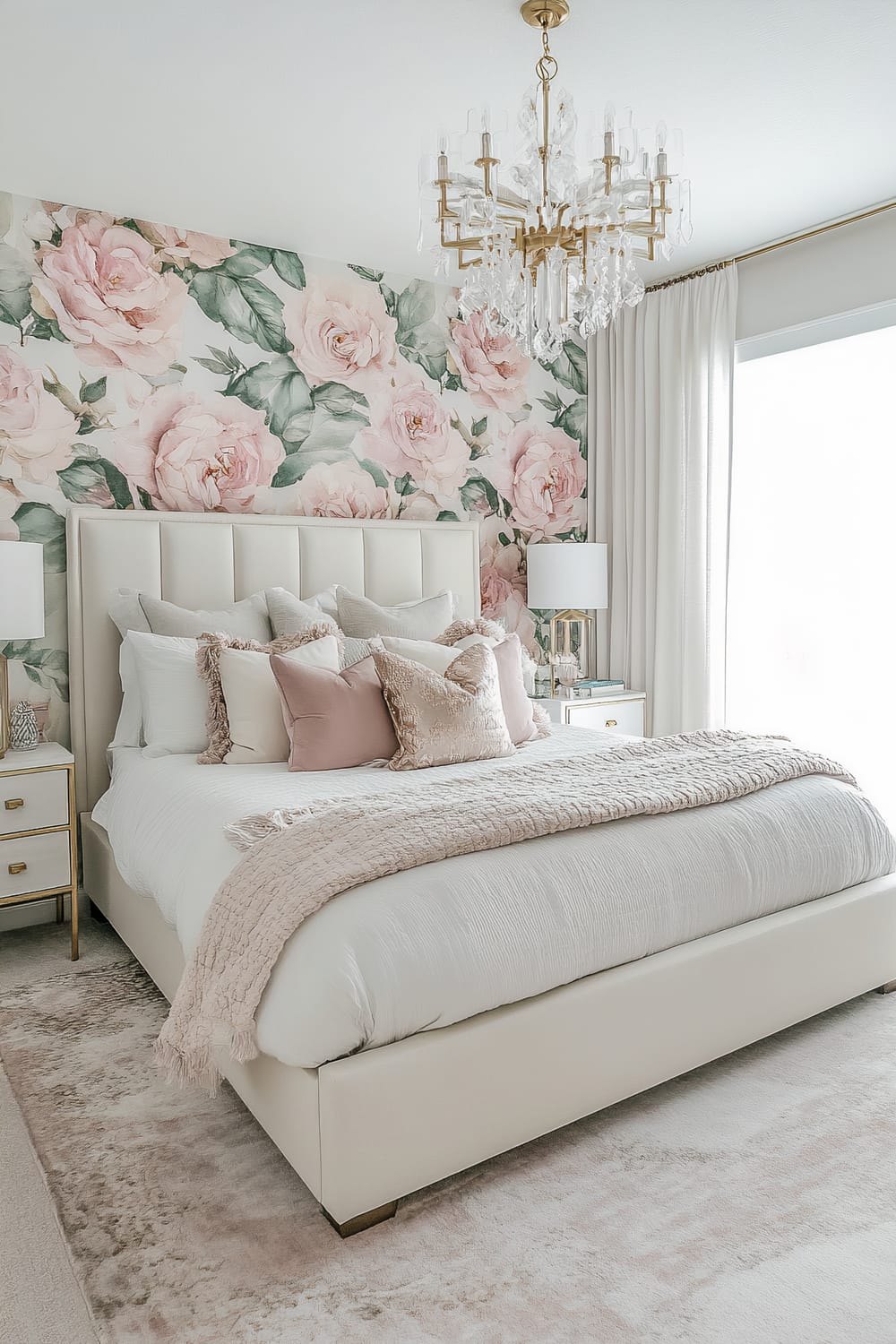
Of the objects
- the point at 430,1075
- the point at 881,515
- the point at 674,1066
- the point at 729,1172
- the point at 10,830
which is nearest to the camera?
the point at 430,1075

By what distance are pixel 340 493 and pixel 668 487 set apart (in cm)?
151

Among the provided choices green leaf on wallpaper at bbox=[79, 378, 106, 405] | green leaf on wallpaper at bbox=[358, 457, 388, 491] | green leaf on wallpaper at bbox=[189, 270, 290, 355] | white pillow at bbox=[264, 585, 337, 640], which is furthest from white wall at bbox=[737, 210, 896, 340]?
green leaf on wallpaper at bbox=[79, 378, 106, 405]

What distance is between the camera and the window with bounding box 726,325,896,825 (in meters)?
3.60

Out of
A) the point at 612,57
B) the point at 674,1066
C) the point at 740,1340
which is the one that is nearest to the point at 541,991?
the point at 674,1066

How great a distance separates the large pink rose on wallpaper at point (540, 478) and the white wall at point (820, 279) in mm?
1006

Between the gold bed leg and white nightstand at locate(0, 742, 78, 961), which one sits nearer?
the gold bed leg

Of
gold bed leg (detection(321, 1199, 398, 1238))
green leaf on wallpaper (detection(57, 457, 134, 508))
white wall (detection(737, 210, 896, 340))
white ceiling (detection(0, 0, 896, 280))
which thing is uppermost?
white ceiling (detection(0, 0, 896, 280))

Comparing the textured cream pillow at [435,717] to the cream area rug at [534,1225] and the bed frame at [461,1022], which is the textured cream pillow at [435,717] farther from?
the cream area rug at [534,1225]

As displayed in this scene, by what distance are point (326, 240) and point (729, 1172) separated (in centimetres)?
345

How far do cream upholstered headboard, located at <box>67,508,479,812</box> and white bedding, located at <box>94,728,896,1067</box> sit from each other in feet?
1.87

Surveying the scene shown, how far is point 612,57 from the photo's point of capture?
2.41 m

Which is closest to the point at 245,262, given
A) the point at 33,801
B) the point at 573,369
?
the point at 573,369

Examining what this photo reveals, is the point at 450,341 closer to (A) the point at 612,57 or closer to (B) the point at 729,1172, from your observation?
(A) the point at 612,57

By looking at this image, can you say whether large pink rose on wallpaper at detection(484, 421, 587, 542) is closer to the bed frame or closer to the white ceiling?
the white ceiling
